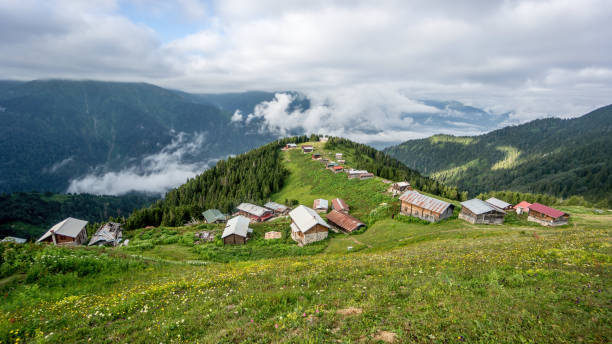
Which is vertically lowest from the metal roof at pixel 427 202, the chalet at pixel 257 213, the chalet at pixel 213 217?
the chalet at pixel 213 217

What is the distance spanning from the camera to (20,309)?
1348 cm

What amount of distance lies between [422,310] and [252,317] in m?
6.82

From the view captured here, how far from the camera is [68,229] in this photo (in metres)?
57.8

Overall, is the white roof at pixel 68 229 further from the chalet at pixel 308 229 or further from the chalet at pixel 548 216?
the chalet at pixel 548 216

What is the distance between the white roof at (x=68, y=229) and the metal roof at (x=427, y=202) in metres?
75.4

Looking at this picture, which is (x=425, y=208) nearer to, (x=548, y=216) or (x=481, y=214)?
(x=481, y=214)

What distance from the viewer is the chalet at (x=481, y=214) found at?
4778 centimetres

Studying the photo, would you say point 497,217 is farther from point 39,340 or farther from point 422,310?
point 39,340

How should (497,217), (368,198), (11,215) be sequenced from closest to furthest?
(497,217)
(368,198)
(11,215)

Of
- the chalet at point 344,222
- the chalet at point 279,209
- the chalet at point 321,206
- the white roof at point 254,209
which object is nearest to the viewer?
the chalet at point 344,222

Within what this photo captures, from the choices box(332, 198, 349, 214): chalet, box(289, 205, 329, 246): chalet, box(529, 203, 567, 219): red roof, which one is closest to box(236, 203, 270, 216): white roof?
box(332, 198, 349, 214): chalet

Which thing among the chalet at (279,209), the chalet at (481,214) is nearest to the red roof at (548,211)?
the chalet at (481,214)

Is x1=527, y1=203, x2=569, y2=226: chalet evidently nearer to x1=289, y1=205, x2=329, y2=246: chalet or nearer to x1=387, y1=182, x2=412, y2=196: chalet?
x1=387, y1=182, x2=412, y2=196: chalet

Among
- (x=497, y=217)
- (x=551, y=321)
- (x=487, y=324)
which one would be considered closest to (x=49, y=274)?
(x=487, y=324)
